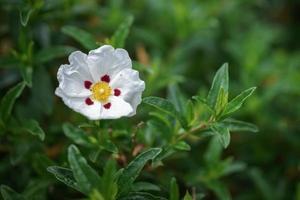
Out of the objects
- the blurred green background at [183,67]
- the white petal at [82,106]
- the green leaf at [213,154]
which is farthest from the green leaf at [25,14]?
the green leaf at [213,154]

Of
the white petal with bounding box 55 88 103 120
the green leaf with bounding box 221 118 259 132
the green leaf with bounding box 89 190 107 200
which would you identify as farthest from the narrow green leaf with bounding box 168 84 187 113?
the green leaf with bounding box 89 190 107 200

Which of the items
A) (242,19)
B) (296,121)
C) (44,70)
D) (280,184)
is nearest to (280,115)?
(296,121)

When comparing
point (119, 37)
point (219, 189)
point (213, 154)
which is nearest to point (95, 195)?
point (119, 37)

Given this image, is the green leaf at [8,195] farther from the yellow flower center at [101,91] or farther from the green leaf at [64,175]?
the yellow flower center at [101,91]

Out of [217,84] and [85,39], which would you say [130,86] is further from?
[85,39]

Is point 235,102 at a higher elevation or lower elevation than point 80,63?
lower

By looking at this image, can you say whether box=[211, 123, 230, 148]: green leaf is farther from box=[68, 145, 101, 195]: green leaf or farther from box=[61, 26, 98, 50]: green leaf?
box=[61, 26, 98, 50]: green leaf
